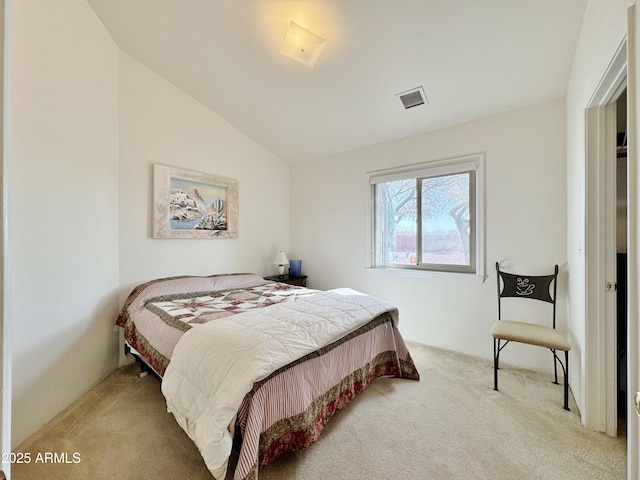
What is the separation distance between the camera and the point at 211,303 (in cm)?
234

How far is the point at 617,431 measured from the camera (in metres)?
1.64

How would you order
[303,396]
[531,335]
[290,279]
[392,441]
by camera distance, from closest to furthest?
[303,396]
[392,441]
[531,335]
[290,279]

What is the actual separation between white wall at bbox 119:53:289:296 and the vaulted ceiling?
0.84 feet

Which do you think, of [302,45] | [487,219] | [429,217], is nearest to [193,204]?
[302,45]

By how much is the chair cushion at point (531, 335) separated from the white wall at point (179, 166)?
9.21 ft

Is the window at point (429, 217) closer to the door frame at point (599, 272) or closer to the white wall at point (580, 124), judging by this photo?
the white wall at point (580, 124)

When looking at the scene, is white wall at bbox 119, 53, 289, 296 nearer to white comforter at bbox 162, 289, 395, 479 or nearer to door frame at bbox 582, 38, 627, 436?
white comforter at bbox 162, 289, 395, 479

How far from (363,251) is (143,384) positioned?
2.53m

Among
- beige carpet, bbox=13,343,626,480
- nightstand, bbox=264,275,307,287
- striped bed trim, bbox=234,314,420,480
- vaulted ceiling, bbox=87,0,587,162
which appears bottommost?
beige carpet, bbox=13,343,626,480

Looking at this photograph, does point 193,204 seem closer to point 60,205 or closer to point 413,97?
point 60,205

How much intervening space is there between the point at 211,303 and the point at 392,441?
166cm

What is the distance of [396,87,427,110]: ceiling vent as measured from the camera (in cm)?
243

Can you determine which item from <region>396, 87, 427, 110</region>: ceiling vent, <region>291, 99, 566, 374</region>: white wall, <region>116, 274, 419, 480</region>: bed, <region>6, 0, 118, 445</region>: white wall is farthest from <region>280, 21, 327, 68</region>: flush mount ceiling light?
<region>116, 274, 419, 480</region>: bed

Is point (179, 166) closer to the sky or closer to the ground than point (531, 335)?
closer to the sky
